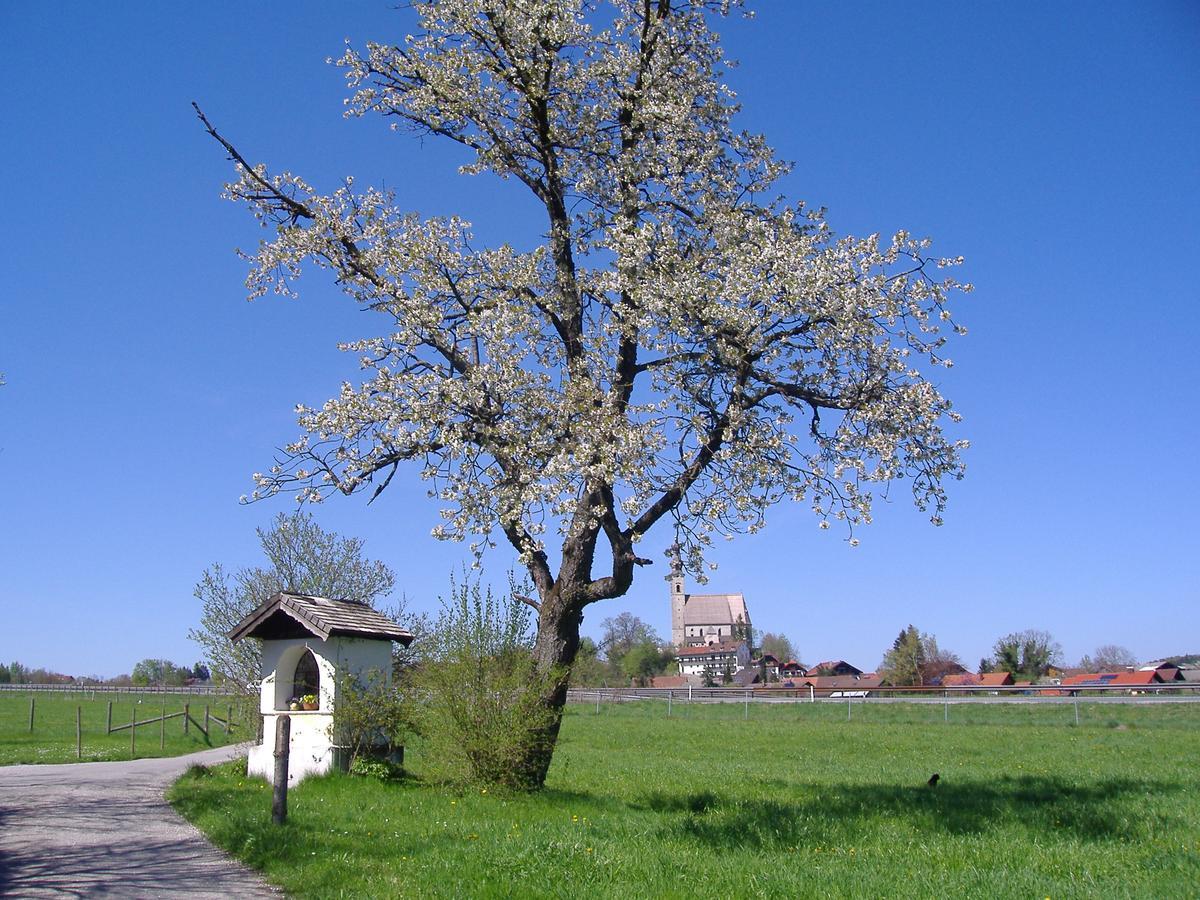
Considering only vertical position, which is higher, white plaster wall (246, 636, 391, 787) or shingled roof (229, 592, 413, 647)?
shingled roof (229, 592, 413, 647)

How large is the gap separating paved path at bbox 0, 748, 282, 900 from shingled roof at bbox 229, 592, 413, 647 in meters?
2.95

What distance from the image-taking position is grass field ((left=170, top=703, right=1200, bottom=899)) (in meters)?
8.39

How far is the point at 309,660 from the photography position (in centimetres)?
1727

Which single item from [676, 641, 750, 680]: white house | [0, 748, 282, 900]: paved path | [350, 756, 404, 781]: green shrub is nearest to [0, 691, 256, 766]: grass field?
[0, 748, 282, 900]: paved path

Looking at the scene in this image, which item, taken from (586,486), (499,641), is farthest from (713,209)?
(499,641)

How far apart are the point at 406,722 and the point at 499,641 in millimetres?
2701

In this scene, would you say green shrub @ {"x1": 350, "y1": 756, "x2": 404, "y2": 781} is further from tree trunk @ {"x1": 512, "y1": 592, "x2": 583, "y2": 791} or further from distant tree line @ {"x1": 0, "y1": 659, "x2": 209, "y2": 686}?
distant tree line @ {"x1": 0, "y1": 659, "x2": 209, "y2": 686}

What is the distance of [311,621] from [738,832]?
7.66 metres

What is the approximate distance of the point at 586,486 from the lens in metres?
12.8

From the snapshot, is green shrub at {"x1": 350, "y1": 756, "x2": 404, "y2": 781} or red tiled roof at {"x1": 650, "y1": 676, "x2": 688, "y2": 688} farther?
red tiled roof at {"x1": 650, "y1": 676, "x2": 688, "y2": 688}

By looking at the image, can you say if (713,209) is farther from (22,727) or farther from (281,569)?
(22,727)

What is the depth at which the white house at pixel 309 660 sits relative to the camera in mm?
15156

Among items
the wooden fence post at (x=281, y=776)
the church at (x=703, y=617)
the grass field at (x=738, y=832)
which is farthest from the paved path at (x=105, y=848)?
the church at (x=703, y=617)

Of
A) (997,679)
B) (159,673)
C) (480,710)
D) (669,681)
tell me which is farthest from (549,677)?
(159,673)
